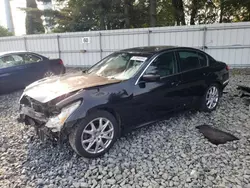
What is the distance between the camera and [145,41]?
9.80 meters

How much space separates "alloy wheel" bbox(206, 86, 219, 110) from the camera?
14.3ft

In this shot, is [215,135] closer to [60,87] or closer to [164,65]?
[164,65]

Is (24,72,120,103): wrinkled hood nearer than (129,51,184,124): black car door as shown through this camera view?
Yes

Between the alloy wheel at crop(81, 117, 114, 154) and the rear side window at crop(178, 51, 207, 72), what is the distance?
1.82 meters

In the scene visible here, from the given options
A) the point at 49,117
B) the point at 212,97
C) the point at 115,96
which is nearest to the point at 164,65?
the point at 115,96

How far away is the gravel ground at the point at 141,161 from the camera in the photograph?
8.00ft

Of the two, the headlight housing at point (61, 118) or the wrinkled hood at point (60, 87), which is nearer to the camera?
the headlight housing at point (61, 118)

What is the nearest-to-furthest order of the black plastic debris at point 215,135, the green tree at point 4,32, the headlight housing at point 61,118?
1. the headlight housing at point 61,118
2. the black plastic debris at point 215,135
3. the green tree at point 4,32

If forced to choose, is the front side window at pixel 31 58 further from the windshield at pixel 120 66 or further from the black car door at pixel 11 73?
the windshield at pixel 120 66

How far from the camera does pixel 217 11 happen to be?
14492 mm

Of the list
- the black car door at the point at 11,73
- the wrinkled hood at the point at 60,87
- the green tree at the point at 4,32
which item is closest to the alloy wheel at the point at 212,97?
the wrinkled hood at the point at 60,87

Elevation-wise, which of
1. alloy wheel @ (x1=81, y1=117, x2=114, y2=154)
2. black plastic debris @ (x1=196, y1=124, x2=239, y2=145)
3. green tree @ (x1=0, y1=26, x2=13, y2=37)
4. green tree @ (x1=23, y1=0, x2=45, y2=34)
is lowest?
black plastic debris @ (x1=196, y1=124, x2=239, y2=145)

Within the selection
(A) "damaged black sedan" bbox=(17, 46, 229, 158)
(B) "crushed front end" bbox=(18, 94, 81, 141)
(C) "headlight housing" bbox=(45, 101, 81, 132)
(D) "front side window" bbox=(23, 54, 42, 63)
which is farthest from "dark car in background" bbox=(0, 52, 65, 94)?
(C) "headlight housing" bbox=(45, 101, 81, 132)

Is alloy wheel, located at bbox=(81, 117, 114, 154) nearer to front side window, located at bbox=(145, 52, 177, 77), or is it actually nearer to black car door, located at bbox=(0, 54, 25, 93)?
front side window, located at bbox=(145, 52, 177, 77)
